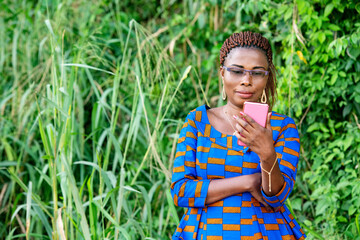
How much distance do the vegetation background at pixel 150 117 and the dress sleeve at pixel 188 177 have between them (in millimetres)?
576

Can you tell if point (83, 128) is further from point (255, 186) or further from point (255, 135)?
point (255, 135)

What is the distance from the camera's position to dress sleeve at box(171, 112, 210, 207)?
1705 millimetres

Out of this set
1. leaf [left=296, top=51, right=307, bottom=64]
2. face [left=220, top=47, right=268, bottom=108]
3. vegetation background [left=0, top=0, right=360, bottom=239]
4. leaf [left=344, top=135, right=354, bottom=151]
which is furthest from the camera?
leaf [left=296, top=51, right=307, bottom=64]

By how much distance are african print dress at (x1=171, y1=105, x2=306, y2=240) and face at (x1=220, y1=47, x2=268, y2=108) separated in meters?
→ 0.14

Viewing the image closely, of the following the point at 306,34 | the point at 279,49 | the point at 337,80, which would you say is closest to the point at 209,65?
the point at 279,49

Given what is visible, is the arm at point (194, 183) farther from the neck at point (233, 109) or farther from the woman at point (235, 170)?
the neck at point (233, 109)

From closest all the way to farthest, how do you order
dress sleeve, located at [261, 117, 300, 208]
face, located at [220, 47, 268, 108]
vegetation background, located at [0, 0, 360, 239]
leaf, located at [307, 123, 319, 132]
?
1. dress sleeve, located at [261, 117, 300, 208]
2. face, located at [220, 47, 268, 108]
3. vegetation background, located at [0, 0, 360, 239]
4. leaf, located at [307, 123, 319, 132]

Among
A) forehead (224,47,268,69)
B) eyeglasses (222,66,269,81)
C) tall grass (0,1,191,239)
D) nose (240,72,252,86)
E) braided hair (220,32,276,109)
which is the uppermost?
braided hair (220,32,276,109)

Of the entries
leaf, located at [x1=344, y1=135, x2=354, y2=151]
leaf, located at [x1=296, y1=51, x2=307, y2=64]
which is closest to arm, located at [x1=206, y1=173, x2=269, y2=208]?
leaf, located at [x1=344, y1=135, x2=354, y2=151]

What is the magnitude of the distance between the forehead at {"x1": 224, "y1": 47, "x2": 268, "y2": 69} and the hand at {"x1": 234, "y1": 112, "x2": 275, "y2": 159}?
320 mm

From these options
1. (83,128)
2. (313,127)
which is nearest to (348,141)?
(313,127)

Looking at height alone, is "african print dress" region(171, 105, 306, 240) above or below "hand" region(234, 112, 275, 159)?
below

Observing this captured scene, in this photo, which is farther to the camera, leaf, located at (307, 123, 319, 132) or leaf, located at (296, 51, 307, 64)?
leaf, located at (307, 123, 319, 132)

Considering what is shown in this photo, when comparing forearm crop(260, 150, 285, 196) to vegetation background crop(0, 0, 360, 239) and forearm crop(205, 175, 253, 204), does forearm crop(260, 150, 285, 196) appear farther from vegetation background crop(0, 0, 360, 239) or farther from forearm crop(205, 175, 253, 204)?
vegetation background crop(0, 0, 360, 239)
